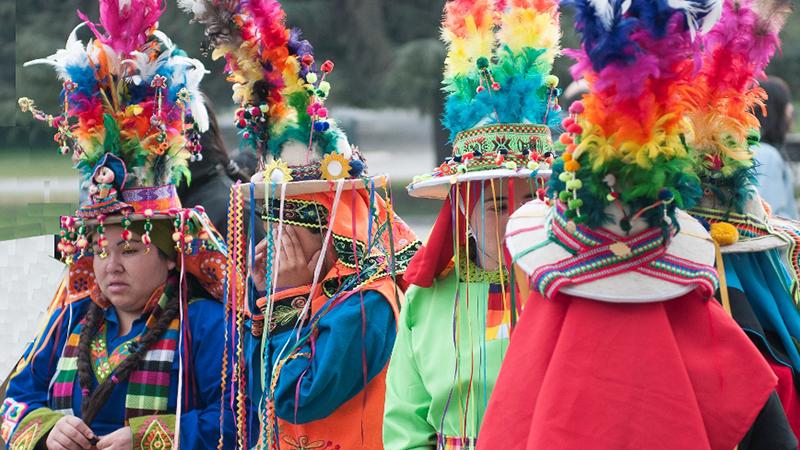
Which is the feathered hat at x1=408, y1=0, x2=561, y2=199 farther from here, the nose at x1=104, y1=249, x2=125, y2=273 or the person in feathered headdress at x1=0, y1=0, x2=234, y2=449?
the nose at x1=104, y1=249, x2=125, y2=273

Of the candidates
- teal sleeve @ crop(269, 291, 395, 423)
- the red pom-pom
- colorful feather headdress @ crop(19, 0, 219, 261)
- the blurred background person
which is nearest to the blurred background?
the blurred background person

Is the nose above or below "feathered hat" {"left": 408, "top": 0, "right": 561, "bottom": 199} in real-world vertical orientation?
below

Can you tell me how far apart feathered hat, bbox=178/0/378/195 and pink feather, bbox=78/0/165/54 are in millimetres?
433

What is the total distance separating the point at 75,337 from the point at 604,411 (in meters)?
2.93

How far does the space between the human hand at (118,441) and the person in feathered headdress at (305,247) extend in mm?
496

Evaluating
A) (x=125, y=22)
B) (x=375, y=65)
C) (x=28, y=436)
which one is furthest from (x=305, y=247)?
(x=375, y=65)

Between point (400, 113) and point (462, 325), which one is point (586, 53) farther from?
point (400, 113)

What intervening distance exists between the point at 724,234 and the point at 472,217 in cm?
80

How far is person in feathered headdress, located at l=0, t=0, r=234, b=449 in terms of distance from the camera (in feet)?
14.9

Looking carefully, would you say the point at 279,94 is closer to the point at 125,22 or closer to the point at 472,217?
the point at 125,22

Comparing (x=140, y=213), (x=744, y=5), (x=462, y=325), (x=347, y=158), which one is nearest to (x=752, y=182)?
(x=744, y=5)

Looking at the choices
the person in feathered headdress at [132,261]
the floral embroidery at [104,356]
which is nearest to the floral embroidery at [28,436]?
the person in feathered headdress at [132,261]

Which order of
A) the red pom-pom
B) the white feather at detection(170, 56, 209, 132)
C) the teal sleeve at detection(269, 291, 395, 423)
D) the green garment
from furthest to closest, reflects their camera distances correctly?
1. the white feather at detection(170, 56, 209, 132)
2. the teal sleeve at detection(269, 291, 395, 423)
3. the green garment
4. the red pom-pom

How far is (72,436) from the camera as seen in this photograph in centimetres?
442
